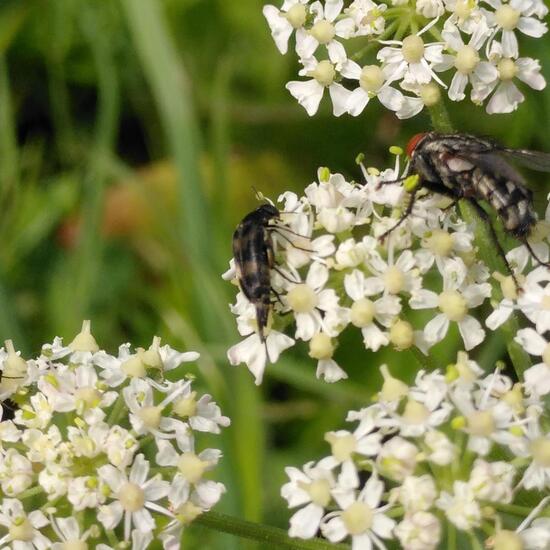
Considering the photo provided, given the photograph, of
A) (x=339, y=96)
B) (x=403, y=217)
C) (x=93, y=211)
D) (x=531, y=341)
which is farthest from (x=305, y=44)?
(x=93, y=211)

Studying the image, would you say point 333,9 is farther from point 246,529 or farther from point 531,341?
point 246,529

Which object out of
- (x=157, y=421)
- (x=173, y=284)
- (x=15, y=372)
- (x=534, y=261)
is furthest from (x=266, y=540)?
(x=173, y=284)

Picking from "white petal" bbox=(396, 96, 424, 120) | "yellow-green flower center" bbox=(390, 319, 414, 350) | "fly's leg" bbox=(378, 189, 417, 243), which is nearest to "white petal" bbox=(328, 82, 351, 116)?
"white petal" bbox=(396, 96, 424, 120)

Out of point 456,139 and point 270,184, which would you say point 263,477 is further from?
point 456,139

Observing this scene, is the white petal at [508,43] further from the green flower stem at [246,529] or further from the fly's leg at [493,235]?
the green flower stem at [246,529]

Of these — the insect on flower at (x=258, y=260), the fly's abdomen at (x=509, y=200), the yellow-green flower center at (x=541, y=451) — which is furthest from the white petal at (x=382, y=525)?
the fly's abdomen at (x=509, y=200)

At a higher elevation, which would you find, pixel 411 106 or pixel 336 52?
pixel 336 52
